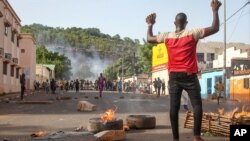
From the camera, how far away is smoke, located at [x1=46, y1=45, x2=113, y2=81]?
555ft

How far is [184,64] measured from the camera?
5.84 m

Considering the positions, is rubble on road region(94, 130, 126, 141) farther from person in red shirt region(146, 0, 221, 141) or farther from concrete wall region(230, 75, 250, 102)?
concrete wall region(230, 75, 250, 102)

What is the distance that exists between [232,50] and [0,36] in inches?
1013

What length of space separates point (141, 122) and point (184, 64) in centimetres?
413

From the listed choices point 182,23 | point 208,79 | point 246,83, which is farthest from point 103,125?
point 208,79

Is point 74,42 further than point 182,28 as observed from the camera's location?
Yes

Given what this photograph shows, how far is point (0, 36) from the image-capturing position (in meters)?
37.6

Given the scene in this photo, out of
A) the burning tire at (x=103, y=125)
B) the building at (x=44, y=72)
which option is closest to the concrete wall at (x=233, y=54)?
the burning tire at (x=103, y=125)

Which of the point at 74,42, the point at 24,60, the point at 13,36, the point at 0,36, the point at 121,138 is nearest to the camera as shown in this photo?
the point at 121,138

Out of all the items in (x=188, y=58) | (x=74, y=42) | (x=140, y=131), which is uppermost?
(x=74, y=42)

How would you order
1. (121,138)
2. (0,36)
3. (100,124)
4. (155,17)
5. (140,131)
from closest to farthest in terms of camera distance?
(155,17), (121,138), (100,124), (140,131), (0,36)

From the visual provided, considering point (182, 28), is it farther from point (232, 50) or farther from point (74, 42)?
point (74, 42)

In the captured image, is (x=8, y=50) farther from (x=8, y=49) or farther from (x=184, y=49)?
(x=184, y=49)

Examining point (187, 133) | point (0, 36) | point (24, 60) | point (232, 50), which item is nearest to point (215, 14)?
point (187, 133)
